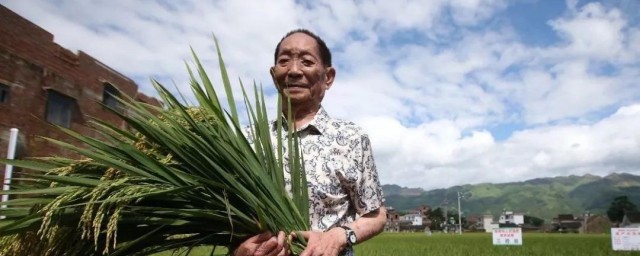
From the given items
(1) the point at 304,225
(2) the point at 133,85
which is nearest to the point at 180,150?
(1) the point at 304,225

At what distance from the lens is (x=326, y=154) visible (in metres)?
1.65

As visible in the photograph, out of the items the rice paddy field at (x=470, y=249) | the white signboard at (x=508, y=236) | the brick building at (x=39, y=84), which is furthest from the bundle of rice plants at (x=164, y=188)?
the white signboard at (x=508, y=236)

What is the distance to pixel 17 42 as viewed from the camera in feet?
34.1

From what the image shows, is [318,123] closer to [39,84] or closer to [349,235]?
[349,235]

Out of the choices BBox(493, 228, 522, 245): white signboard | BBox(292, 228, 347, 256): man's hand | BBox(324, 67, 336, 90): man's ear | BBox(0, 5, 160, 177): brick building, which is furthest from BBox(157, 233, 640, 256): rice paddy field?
BBox(0, 5, 160, 177): brick building

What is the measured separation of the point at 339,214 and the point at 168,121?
1.96ft

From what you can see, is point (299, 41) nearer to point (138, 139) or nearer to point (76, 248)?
point (138, 139)

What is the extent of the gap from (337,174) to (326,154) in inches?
3.0

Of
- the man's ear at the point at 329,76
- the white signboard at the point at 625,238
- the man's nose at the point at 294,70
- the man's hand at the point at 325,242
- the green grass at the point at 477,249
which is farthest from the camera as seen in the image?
the white signboard at the point at 625,238

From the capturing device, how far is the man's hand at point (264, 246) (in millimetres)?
1312

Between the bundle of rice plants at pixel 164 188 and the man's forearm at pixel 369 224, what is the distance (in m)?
0.18

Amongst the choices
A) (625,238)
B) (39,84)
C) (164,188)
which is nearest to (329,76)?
(164,188)

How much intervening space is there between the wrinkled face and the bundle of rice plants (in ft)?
0.55

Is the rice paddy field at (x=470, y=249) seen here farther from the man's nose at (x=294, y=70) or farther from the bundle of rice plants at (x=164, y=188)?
the man's nose at (x=294, y=70)
